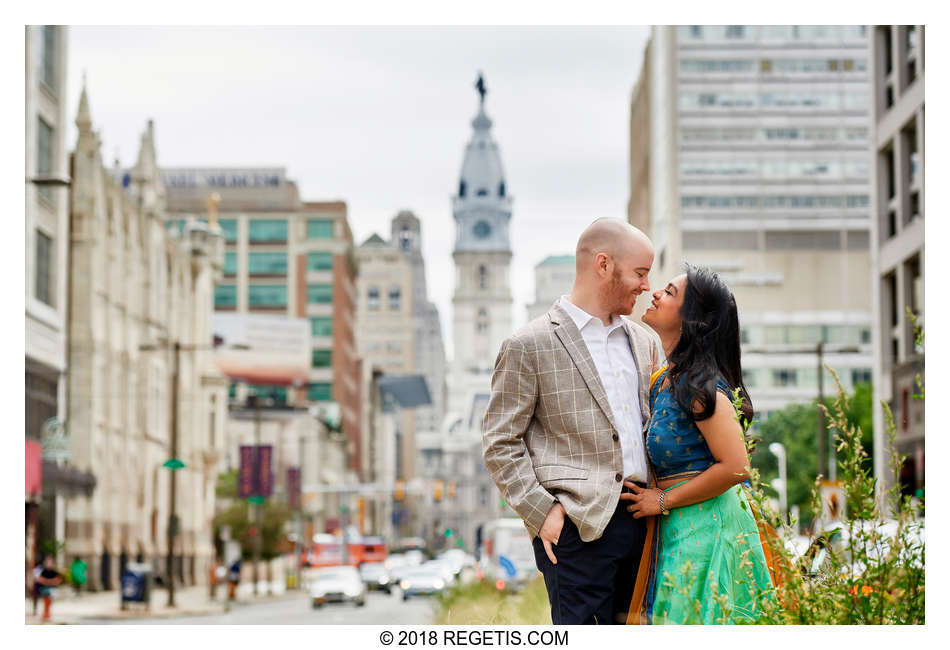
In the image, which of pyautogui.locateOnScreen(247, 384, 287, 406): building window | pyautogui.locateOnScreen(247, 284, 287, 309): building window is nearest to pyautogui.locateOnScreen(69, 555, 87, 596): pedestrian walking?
pyautogui.locateOnScreen(247, 384, 287, 406): building window

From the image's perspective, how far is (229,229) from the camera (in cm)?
13688

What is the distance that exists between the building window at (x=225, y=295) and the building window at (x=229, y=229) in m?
4.73

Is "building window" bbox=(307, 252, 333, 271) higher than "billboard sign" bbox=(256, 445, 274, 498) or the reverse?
higher

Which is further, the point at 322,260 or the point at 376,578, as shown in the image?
the point at 322,260

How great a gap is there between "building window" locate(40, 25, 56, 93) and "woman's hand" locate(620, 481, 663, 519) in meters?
41.7

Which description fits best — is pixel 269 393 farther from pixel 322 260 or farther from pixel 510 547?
pixel 510 547

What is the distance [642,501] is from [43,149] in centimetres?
4183

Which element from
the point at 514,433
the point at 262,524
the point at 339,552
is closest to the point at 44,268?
the point at 262,524

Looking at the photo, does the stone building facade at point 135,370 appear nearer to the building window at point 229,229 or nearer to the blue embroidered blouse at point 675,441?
the blue embroidered blouse at point 675,441

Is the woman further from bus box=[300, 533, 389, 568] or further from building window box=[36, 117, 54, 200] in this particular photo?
bus box=[300, 533, 389, 568]

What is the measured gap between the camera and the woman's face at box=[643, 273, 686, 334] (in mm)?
5922

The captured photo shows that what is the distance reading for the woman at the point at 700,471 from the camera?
18.6 feet

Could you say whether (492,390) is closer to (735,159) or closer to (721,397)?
(721,397)
